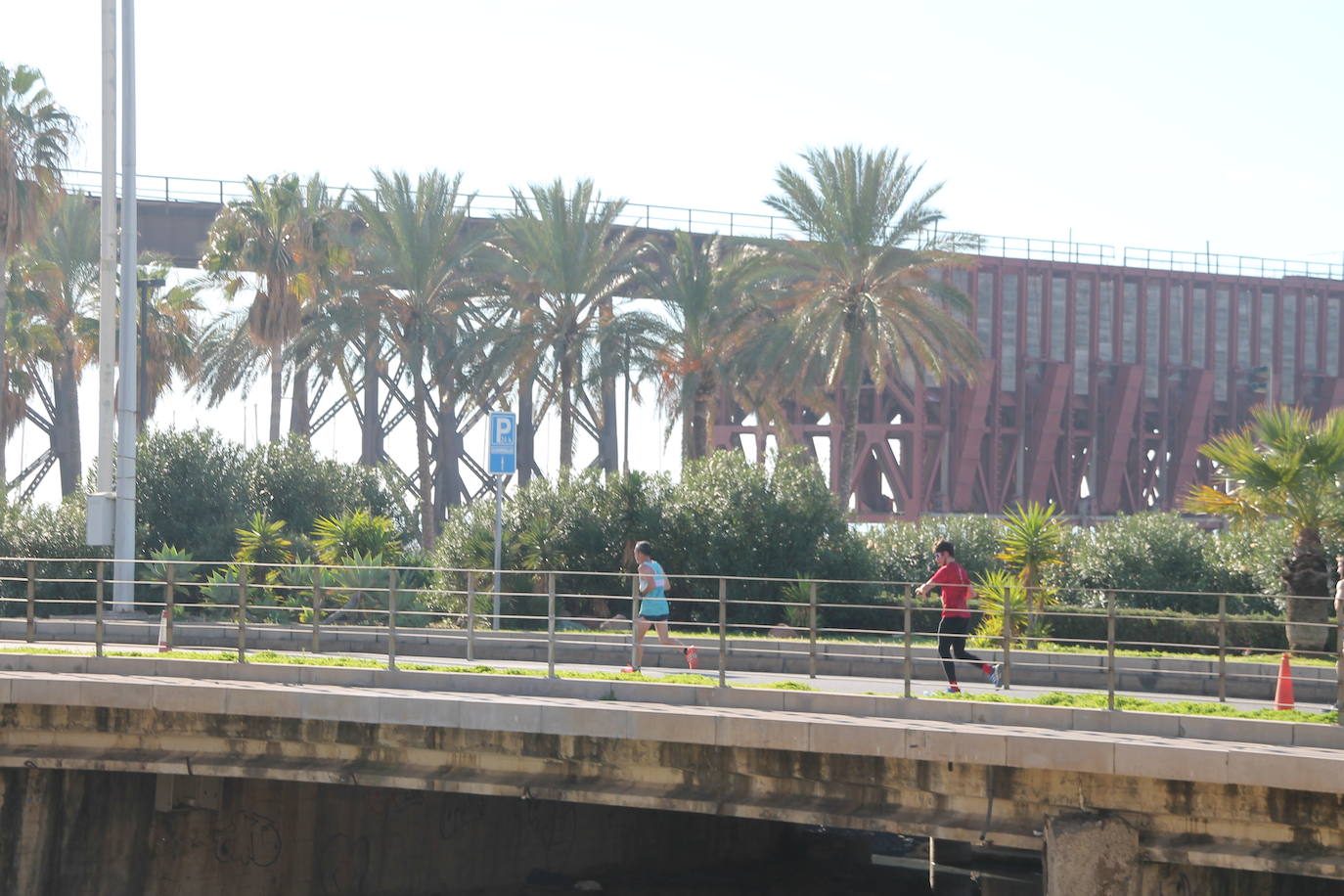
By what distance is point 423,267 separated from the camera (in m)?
37.2

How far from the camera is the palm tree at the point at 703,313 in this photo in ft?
116

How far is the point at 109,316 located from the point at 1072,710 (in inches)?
661

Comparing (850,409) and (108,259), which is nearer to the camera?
(108,259)

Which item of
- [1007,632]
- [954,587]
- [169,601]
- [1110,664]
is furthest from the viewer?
[169,601]

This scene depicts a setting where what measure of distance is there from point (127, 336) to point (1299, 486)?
17.1 metres

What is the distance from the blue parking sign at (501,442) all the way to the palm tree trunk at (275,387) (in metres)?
21.1

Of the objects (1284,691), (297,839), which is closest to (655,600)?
(297,839)

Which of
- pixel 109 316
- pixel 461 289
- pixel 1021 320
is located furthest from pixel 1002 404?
pixel 109 316

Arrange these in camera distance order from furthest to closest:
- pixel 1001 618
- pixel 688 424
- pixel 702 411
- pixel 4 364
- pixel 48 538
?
1. pixel 4 364
2. pixel 688 424
3. pixel 702 411
4. pixel 48 538
5. pixel 1001 618

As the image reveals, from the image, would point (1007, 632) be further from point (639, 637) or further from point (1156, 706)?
point (639, 637)

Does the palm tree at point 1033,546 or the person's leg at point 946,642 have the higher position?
the palm tree at point 1033,546

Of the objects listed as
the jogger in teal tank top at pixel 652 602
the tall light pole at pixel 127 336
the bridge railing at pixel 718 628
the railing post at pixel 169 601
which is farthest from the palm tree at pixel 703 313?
the railing post at pixel 169 601

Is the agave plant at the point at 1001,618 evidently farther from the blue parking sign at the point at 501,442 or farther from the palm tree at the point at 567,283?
the palm tree at the point at 567,283

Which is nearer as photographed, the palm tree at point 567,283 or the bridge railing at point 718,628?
the bridge railing at point 718,628
